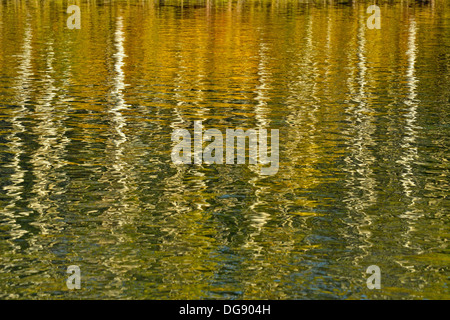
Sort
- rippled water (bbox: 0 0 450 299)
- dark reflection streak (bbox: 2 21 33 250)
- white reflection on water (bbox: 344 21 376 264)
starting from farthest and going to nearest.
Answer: dark reflection streak (bbox: 2 21 33 250) → white reflection on water (bbox: 344 21 376 264) → rippled water (bbox: 0 0 450 299)

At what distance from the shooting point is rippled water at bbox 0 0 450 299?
51.0ft

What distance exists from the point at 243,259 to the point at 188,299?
2017 millimetres

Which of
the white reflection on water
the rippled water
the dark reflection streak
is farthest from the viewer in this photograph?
the dark reflection streak

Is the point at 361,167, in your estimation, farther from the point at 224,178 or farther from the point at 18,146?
the point at 18,146

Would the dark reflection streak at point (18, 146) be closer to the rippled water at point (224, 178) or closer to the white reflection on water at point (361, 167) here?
the rippled water at point (224, 178)

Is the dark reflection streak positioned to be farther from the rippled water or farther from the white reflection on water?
the white reflection on water

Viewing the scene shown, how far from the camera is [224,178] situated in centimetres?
2230

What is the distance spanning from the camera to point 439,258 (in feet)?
53.7

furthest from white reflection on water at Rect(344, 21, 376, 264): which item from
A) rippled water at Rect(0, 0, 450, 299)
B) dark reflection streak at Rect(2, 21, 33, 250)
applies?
dark reflection streak at Rect(2, 21, 33, 250)

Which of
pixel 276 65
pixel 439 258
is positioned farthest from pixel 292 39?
pixel 439 258

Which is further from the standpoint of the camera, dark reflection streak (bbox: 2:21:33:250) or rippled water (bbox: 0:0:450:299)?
dark reflection streak (bbox: 2:21:33:250)

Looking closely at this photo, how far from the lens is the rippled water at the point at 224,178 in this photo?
1555 centimetres

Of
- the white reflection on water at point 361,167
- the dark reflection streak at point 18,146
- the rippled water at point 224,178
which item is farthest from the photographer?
the dark reflection streak at point 18,146

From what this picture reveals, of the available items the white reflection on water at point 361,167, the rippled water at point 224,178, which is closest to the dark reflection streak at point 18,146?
the rippled water at point 224,178
